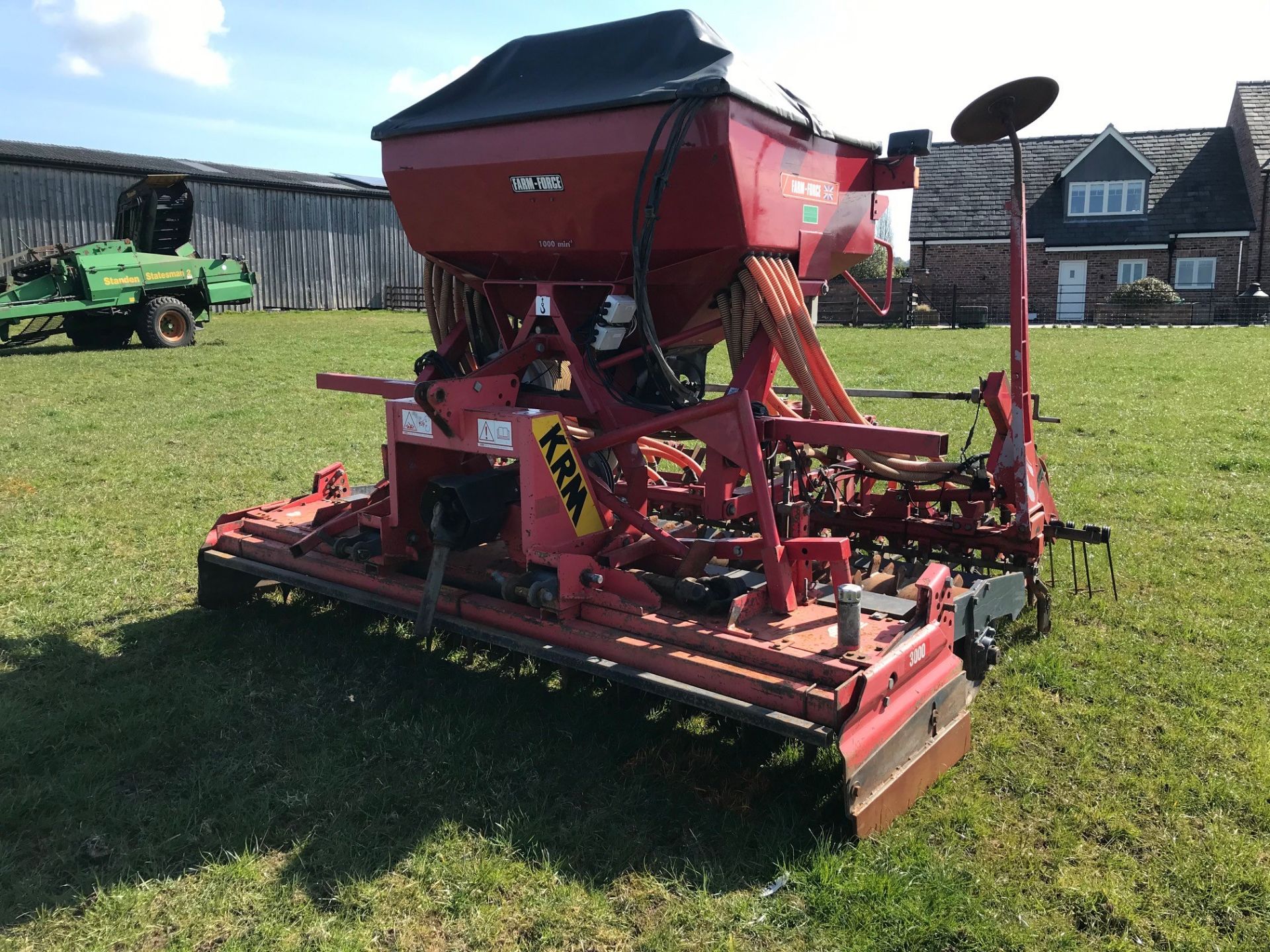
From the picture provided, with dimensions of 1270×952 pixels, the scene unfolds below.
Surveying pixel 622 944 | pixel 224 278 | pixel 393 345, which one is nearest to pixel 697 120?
pixel 622 944

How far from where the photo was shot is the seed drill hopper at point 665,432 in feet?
11.7

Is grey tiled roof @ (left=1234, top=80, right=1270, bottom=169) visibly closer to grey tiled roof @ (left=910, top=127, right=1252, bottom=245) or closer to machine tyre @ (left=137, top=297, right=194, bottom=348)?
grey tiled roof @ (left=910, top=127, right=1252, bottom=245)

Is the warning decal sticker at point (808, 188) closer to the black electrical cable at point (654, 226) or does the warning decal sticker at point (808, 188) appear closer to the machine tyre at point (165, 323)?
the black electrical cable at point (654, 226)

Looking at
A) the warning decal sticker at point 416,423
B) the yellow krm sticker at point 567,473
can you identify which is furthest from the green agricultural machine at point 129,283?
the yellow krm sticker at point 567,473

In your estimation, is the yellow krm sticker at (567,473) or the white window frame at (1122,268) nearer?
the yellow krm sticker at (567,473)

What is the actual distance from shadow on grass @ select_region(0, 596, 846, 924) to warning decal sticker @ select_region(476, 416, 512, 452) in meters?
1.07

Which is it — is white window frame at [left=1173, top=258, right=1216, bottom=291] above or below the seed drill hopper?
above

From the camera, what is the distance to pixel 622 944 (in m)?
2.76

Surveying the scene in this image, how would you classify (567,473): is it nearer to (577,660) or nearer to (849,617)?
(577,660)

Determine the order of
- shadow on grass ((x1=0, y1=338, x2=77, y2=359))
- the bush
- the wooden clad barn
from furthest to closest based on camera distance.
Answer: the bush
the wooden clad barn
shadow on grass ((x1=0, y1=338, x2=77, y2=359))

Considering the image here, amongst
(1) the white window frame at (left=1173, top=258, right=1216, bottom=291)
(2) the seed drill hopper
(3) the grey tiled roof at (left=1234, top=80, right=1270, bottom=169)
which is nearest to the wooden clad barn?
(2) the seed drill hopper

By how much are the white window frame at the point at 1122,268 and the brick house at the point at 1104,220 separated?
3cm

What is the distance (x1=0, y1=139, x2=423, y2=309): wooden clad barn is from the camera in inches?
888

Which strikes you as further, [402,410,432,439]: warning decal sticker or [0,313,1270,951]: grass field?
[402,410,432,439]: warning decal sticker
